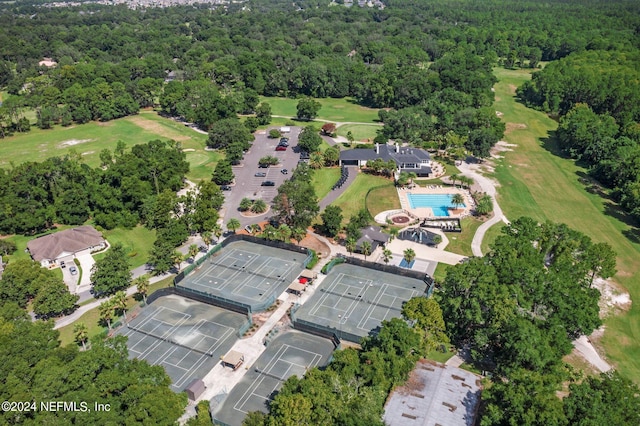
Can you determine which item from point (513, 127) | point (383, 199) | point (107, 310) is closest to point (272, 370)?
point (107, 310)

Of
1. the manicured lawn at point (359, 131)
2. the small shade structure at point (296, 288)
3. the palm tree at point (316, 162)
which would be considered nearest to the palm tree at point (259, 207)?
the palm tree at point (316, 162)

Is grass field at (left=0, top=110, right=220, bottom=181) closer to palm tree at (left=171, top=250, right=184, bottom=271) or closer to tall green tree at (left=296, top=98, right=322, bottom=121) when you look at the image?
tall green tree at (left=296, top=98, right=322, bottom=121)

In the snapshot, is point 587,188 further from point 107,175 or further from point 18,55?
point 18,55

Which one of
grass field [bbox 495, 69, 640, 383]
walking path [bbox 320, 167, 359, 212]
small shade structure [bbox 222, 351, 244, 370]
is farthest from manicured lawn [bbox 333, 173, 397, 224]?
small shade structure [bbox 222, 351, 244, 370]

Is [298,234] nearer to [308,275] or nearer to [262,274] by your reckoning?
[308,275]

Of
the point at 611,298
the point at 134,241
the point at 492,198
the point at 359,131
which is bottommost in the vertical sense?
the point at 134,241

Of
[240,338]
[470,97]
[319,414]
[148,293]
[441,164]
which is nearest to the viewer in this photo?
[319,414]

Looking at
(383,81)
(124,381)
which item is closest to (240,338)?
(124,381)

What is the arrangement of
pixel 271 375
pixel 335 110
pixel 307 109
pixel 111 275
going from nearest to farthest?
pixel 271 375 → pixel 111 275 → pixel 307 109 → pixel 335 110

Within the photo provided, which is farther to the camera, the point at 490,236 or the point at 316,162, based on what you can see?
the point at 316,162
